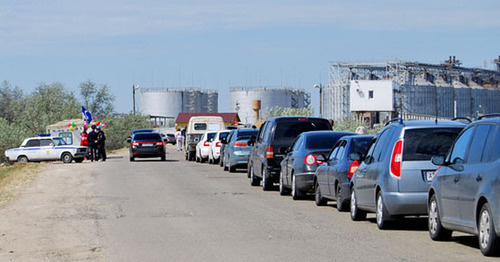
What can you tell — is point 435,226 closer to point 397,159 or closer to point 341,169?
point 397,159

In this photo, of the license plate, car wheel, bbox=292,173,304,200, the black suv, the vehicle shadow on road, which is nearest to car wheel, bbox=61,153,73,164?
the black suv

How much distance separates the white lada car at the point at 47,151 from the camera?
1923 inches

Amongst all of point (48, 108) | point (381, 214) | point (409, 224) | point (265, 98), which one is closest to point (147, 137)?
point (409, 224)

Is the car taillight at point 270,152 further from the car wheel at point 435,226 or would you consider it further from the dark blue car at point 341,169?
the car wheel at point 435,226

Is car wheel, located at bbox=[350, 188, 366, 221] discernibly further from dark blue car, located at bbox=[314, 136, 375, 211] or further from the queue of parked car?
dark blue car, located at bbox=[314, 136, 375, 211]

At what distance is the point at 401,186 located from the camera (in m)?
13.4

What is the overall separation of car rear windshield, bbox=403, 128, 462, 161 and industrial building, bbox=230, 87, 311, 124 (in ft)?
508

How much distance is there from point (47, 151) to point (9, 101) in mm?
96411

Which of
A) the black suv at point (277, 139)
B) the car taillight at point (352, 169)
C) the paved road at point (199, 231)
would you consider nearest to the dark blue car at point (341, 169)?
the car taillight at point (352, 169)

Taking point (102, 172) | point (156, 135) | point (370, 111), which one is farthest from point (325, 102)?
point (102, 172)

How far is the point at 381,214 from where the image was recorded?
13844 millimetres

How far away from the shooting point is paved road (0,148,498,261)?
11125 millimetres

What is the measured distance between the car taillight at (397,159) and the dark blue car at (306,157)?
629cm

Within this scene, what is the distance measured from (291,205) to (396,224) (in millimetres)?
4692
